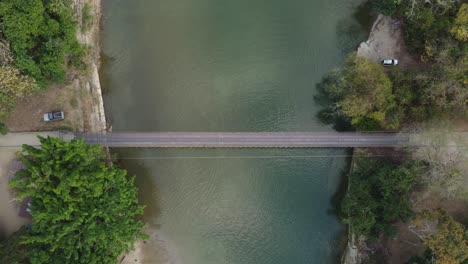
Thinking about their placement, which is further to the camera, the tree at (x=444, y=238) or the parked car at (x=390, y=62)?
the parked car at (x=390, y=62)

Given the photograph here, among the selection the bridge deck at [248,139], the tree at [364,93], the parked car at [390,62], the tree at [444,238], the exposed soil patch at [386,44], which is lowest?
the tree at [444,238]

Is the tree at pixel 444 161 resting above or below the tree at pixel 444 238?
above

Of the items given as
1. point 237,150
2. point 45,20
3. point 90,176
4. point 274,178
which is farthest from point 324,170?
point 45,20

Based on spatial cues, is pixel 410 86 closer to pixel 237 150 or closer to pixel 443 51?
pixel 443 51

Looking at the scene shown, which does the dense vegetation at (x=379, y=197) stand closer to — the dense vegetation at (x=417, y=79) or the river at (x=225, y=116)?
the river at (x=225, y=116)

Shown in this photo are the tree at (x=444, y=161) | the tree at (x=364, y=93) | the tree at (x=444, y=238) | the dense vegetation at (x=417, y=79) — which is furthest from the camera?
the tree at (x=364, y=93)

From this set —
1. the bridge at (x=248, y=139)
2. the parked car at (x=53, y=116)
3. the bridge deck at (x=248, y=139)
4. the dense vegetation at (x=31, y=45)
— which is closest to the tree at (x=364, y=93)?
the bridge deck at (x=248, y=139)

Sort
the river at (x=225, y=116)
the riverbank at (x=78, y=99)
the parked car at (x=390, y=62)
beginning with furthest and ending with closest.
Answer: the river at (x=225, y=116) → the parked car at (x=390, y=62) → the riverbank at (x=78, y=99)
